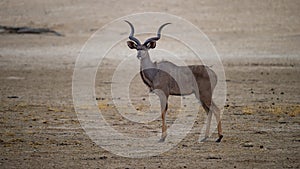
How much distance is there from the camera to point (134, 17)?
165 ft

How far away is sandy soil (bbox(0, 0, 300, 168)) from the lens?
480 inches

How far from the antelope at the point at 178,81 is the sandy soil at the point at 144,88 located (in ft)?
2.17

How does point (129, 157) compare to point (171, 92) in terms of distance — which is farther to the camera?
point (171, 92)

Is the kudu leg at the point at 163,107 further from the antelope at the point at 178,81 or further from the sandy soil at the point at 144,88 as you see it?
the sandy soil at the point at 144,88

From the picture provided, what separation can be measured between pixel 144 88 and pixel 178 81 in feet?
32.5

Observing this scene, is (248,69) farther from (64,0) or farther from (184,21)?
(64,0)

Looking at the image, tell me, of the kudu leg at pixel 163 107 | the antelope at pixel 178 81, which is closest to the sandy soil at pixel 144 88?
the kudu leg at pixel 163 107

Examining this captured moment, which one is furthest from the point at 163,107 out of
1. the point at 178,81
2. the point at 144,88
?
the point at 144,88

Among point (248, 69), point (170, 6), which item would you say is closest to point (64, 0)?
point (170, 6)

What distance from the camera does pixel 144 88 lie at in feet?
79.4

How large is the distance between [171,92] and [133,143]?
1426mm

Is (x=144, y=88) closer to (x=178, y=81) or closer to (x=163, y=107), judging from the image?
(x=178, y=81)

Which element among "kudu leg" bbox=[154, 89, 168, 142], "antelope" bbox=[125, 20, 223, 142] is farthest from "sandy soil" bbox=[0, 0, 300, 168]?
"antelope" bbox=[125, 20, 223, 142]

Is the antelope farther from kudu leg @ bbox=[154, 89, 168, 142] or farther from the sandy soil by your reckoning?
the sandy soil
